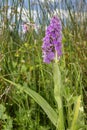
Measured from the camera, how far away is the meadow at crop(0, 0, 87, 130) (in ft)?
4.51

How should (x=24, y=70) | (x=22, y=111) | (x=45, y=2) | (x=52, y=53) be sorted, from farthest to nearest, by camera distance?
(x=45, y=2) → (x=24, y=70) → (x=22, y=111) → (x=52, y=53)

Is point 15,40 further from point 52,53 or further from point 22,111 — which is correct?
point 52,53

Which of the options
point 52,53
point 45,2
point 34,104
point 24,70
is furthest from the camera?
point 45,2

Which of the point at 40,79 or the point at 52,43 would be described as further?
the point at 40,79

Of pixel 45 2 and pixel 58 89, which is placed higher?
pixel 45 2

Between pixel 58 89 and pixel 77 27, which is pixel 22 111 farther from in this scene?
pixel 77 27

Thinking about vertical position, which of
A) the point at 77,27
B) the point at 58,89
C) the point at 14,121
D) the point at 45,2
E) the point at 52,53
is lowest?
the point at 14,121

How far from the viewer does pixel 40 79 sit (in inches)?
93.1

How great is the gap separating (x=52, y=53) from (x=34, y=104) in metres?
0.82

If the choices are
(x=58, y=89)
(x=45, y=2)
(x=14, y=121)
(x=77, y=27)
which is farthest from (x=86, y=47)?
(x=58, y=89)

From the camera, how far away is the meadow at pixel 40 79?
1.37m

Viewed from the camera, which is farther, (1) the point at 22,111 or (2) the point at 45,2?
(2) the point at 45,2

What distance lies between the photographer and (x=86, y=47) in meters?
2.93

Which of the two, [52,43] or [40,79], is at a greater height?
[52,43]
